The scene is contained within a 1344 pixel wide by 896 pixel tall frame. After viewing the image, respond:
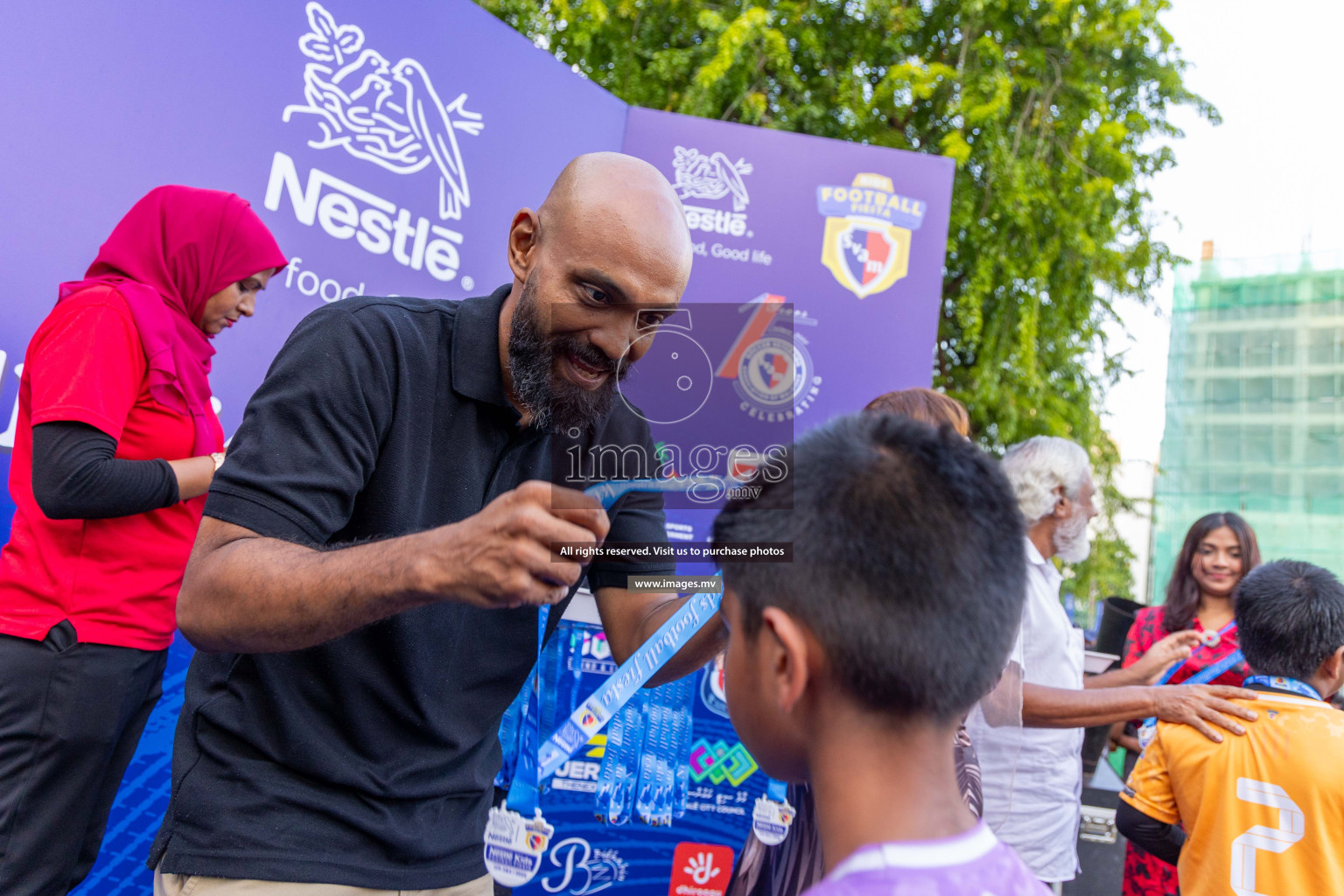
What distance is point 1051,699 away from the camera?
222 centimetres

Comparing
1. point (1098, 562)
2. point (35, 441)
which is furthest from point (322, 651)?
point (1098, 562)

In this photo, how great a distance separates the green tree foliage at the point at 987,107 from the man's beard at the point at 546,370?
17.6 feet

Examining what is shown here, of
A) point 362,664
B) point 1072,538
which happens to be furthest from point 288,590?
point 1072,538

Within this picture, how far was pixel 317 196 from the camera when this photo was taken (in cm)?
293

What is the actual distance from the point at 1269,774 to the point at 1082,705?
0.41 metres

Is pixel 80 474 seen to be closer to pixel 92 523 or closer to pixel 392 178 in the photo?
pixel 92 523

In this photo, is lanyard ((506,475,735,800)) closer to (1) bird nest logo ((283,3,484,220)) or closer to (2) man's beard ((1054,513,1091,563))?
(2) man's beard ((1054,513,1091,563))

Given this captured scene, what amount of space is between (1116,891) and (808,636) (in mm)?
3997

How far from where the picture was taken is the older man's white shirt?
2.42 metres

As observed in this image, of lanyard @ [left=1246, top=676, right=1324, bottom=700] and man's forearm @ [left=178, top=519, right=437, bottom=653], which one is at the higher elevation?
man's forearm @ [left=178, top=519, right=437, bottom=653]

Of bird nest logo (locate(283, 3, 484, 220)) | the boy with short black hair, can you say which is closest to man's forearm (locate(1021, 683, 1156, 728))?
the boy with short black hair

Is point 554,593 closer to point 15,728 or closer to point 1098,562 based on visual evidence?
point 15,728

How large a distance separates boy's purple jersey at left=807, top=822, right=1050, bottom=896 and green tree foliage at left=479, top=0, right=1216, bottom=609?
5925 mm

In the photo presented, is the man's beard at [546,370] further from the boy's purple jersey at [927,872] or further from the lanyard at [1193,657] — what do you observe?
the lanyard at [1193,657]
